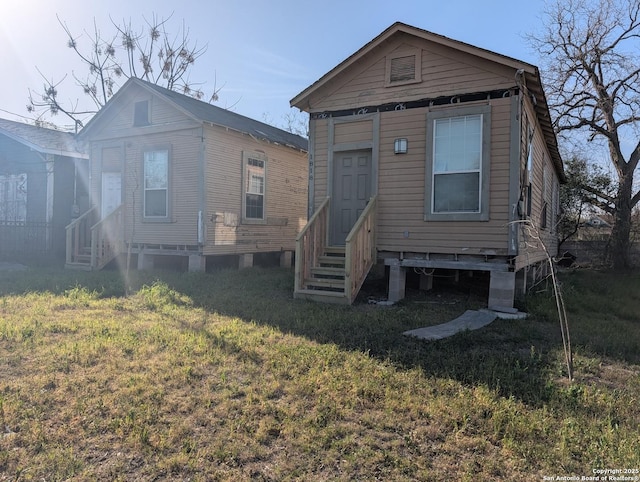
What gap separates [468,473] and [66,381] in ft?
11.3

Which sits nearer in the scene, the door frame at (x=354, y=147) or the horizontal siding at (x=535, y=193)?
the horizontal siding at (x=535, y=193)

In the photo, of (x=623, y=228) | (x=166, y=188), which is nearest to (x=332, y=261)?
(x=166, y=188)

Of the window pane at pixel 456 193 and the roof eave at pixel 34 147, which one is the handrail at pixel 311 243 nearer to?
the window pane at pixel 456 193

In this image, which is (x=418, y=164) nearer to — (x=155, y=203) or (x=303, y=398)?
(x=303, y=398)

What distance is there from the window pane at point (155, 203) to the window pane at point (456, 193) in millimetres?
7279

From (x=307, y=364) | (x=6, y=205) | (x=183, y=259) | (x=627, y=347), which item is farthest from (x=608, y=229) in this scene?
(x=6, y=205)

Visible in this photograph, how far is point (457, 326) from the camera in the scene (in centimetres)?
621

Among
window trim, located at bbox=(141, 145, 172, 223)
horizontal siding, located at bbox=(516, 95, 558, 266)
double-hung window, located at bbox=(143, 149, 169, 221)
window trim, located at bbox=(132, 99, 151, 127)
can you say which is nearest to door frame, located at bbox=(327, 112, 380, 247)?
horizontal siding, located at bbox=(516, 95, 558, 266)

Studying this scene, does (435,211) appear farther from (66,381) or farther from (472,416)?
(66,381)

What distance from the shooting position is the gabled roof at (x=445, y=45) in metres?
7.36

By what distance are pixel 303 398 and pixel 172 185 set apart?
9.16m

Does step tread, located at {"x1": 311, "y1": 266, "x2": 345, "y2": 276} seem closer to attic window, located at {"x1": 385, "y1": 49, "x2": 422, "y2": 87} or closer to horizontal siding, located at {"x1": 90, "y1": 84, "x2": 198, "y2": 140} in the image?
attic window, located at {"x1": 385, "y1": 49, "x2": 422, "y2": 87}

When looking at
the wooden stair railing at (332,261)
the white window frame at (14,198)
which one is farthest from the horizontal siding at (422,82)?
the white window frame at (14,198)

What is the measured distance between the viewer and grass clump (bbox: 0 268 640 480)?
9.10 feet
